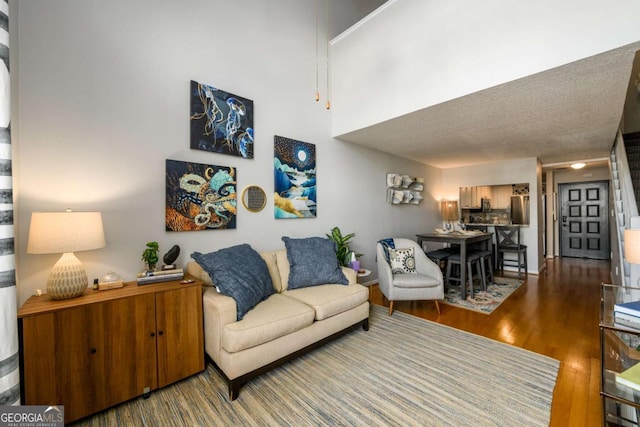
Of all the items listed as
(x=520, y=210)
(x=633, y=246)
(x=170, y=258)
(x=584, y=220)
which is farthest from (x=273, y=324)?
(x=584, y=220)

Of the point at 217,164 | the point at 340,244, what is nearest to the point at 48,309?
the point at 217,164

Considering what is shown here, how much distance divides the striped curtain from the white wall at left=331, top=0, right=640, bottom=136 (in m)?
2.95

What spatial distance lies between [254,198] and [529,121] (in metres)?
3.38

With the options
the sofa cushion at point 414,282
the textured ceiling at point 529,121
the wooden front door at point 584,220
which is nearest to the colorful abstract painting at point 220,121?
the textured ceiling at point 529,121

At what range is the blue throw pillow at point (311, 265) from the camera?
261cm

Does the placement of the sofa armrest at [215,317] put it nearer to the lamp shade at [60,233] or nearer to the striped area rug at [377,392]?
the striped area rug at [377,392]

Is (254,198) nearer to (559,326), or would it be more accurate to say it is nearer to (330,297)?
(330,297)

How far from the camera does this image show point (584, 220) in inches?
259

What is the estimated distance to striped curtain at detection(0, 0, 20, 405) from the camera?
1.11 m

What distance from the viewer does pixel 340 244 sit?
3561 mm

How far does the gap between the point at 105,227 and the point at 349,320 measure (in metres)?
2.17

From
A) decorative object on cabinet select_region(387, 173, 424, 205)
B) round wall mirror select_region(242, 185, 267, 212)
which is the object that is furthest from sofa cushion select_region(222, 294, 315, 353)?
decorative object on cabinet select_region(387, 173, 424, 205)

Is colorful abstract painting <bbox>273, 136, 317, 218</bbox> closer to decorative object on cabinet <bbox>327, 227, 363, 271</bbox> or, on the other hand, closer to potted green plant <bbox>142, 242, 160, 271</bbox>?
decorative object on cabinet <bbox>327, 227, 363, 271</bbox>

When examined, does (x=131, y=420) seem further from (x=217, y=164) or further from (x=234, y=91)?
(x=234, y=91)
